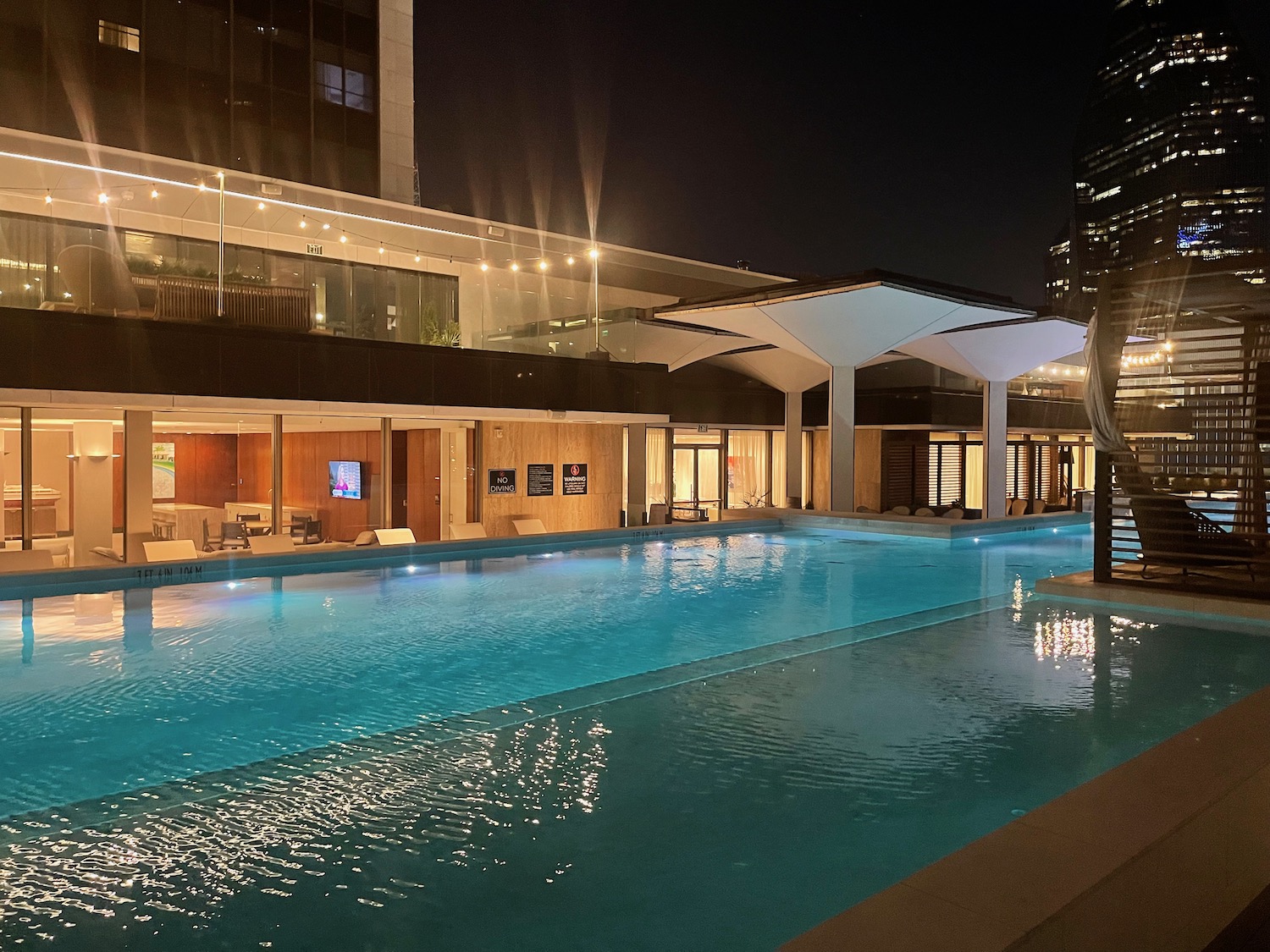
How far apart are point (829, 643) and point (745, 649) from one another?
759mm

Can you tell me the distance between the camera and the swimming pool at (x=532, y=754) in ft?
11.1

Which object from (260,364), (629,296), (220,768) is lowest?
(220,768)

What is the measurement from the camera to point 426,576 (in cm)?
1234

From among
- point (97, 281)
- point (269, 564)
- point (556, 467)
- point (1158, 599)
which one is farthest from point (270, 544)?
point (1158, 599)

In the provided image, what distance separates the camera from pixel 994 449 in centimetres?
2041

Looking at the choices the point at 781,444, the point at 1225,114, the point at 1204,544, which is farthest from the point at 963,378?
the point at 1225,114

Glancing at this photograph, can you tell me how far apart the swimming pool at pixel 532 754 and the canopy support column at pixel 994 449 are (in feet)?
35.2

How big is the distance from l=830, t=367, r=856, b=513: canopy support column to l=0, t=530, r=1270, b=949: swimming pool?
9.32 meters

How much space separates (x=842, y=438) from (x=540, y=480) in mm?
6012

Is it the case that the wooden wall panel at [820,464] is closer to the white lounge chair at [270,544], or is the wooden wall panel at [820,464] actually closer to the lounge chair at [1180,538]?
the white lounge chair at [270,544]

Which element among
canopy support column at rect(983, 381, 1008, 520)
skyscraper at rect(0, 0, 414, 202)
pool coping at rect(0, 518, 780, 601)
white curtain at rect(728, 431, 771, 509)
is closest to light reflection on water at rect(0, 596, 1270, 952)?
pool coping at rect(0, 518, 780, 601)

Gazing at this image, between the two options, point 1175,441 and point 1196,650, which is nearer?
point 1196,650

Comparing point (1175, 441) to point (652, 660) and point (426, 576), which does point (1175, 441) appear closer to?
point (652, 660)

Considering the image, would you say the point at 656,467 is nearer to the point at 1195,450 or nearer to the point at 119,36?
the point at 119,36
